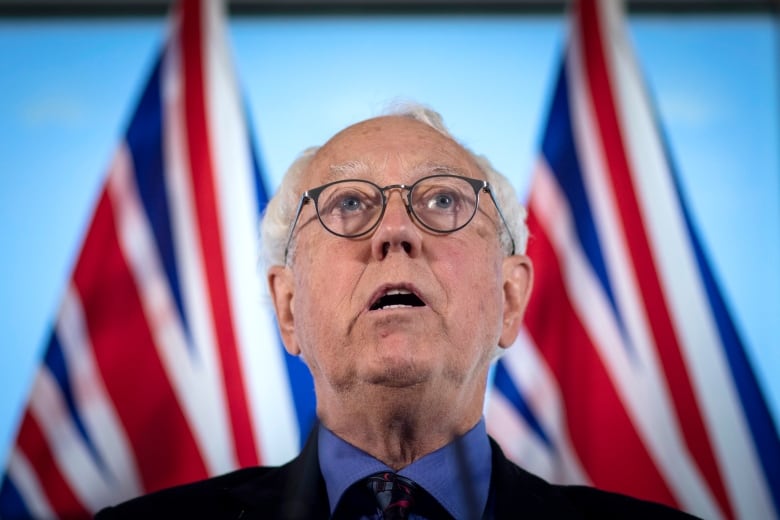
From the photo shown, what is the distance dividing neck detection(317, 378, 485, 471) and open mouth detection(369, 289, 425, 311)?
16 cm

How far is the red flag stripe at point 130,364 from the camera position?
2.42 meters

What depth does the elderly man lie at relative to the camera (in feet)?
4.60

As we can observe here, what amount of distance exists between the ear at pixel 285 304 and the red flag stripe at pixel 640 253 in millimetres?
1260

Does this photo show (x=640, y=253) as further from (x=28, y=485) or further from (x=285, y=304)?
(x=28, y=485)

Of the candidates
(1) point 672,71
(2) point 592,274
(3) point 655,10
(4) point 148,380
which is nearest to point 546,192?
(2) point 592,274

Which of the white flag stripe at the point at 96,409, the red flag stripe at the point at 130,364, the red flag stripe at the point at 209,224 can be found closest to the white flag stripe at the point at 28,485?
the white flag stripe at the point at 96,409

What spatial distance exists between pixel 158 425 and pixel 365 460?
1146 mm

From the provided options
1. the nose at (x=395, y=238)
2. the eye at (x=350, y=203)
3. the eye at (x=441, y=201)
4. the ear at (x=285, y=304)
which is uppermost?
the eye at (x=350, y=203)

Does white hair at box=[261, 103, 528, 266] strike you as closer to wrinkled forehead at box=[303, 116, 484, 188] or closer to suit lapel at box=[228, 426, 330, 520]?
wrinkled forehead at box=[303, 116, 484, 188]

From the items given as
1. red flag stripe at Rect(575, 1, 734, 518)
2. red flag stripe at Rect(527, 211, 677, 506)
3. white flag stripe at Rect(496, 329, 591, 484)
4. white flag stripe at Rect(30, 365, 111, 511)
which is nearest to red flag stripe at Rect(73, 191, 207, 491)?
white flag stripe at Rect(30, 365, 111, 511)

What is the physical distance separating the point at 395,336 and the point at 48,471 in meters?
1.59

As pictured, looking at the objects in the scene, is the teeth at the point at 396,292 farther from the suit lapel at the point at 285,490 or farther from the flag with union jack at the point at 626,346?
the flag with union jack at the point at 626,346

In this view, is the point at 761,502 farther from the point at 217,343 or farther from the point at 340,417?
the point at 217,343

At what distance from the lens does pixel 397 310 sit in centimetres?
137
